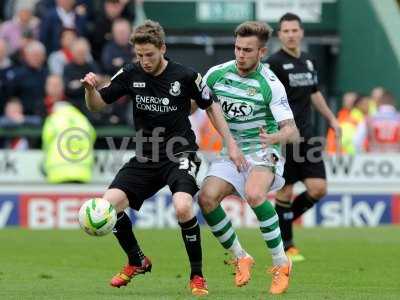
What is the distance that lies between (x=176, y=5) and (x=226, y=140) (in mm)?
13338

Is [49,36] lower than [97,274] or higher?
higher

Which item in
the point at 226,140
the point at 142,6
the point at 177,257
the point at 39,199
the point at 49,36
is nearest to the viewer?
the point at 226,140

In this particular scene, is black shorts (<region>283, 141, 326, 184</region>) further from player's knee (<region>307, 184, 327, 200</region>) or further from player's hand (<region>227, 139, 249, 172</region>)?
player's hand (<region>227, 139, 249, 172</region>)

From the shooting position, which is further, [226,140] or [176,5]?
[176,5]

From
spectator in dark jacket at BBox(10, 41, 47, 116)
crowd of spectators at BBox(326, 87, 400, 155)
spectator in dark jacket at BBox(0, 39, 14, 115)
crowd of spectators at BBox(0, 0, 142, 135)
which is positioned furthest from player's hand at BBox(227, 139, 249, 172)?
spectator in dark jacket at BBox(0, 39, 14, 115)

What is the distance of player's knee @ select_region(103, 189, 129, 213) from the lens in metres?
10.1

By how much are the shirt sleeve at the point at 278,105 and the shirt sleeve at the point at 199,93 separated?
537 millimetres

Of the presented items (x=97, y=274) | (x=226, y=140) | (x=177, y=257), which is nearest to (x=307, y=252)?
(x=177, y=257)

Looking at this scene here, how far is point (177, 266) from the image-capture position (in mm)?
12469

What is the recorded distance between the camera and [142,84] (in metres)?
10.1

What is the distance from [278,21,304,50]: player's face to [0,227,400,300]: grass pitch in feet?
7.45

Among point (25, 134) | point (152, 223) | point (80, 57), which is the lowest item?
point (152, 223)

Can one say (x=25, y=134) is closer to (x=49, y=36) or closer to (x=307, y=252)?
(x=49, y=36)

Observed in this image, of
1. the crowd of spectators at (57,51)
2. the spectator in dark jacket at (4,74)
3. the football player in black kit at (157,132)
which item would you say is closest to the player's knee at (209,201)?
the football player in black kit at (157,132)
